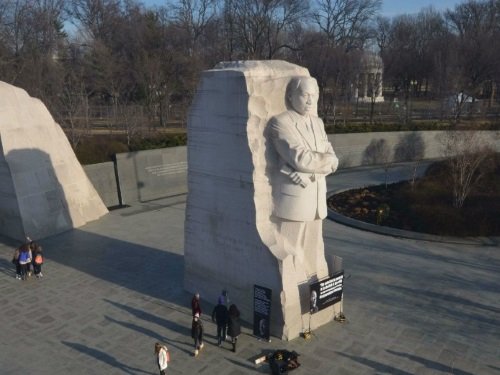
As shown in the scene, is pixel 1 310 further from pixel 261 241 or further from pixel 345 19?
pixel 345 19

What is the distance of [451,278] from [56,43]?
37.8 meters

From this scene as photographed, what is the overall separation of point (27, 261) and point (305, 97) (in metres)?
8.63

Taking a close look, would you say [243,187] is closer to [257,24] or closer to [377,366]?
[377,366]

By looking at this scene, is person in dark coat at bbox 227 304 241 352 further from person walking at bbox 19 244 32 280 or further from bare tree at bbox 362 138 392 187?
bare tree at bbox 362 138 392 187

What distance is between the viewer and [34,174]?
1595 centimetres

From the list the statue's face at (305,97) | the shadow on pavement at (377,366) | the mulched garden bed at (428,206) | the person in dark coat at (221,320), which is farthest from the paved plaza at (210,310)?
the statue's face at (305,97)

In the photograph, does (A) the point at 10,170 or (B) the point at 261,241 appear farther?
(A) the point at 10,170

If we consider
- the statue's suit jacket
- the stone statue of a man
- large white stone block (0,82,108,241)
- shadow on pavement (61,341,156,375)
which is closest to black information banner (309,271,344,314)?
the stone statue of a man

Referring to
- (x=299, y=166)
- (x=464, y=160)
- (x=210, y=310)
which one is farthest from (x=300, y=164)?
(x=464, y=160)

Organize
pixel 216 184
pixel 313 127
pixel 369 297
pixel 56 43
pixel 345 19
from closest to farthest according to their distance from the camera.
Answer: pixel 313 127
pixel 216 184
pixel 369 297
pixel 56 43
pixel 345 19

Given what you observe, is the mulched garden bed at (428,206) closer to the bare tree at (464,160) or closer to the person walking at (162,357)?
the bare tree at (464,160)

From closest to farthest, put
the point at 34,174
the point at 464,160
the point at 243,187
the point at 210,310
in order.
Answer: the point at 243,187, the point at 210,310, the point at 34,174, the point at 464,160

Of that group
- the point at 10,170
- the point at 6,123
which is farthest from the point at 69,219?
the point at 6,123

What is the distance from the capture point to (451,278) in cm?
1256
